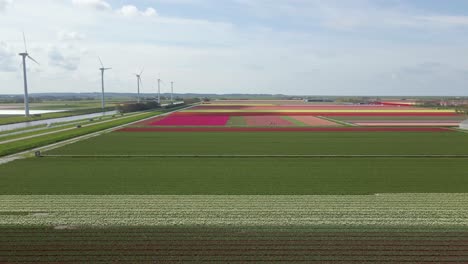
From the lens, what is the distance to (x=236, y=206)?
19.0m

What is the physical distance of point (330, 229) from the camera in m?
15.7

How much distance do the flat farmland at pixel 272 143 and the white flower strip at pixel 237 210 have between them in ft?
50.5

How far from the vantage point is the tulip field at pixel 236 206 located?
45.0 ft

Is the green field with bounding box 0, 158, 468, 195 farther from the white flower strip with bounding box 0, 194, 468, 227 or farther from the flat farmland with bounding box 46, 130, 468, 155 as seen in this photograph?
the flat farmland with bounding box 46, 130, 468, 155

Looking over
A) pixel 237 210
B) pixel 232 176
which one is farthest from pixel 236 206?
pixel 232 176

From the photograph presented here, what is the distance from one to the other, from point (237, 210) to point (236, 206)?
66 centimetres

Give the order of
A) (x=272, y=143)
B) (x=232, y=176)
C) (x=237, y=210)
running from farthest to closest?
(x=272, y=143), (x=232, y=176), (x=237, y=210)

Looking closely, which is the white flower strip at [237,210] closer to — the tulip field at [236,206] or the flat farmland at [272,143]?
the tulip field at [236,206]

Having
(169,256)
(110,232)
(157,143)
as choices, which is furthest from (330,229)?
(157,143)

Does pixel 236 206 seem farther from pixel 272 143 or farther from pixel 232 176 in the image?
pixel 272 143

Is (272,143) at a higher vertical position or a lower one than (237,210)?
lower

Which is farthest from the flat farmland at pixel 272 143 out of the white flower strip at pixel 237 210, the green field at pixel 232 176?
the white flower strip at pixel 237 210

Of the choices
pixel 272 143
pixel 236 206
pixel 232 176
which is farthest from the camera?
pixel 272 143

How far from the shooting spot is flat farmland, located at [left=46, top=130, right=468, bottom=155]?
121 feet
